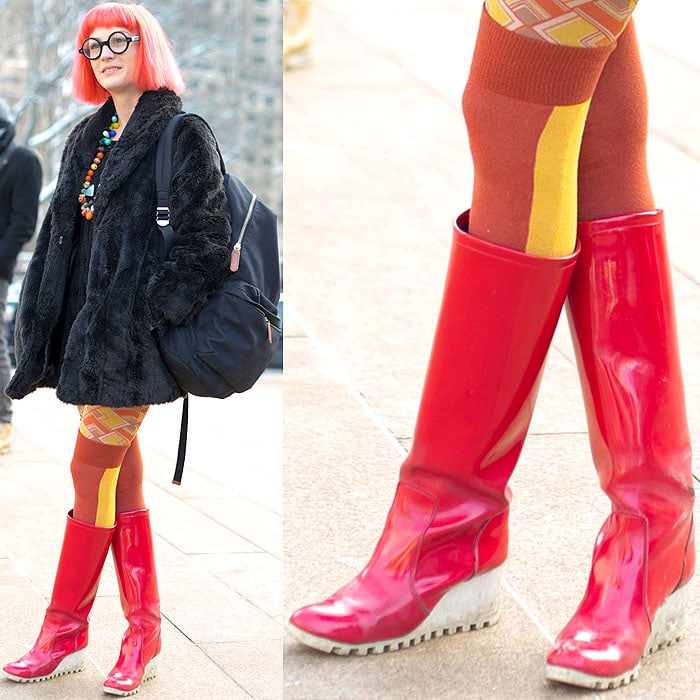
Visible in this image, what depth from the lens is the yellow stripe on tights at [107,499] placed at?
2844 millimetres

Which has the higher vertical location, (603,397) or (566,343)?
(603,397)

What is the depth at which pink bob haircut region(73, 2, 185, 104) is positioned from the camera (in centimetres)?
283

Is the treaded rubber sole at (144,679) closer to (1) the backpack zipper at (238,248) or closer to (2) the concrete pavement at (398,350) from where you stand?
(2) the concrete pavement at (398,350)

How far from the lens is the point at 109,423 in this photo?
9.16ft

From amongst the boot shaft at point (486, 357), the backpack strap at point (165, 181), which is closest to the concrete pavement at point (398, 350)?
the boot shaft at point (486, 357)

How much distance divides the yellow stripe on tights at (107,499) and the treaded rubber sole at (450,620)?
813 mm

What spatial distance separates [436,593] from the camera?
2209 mm

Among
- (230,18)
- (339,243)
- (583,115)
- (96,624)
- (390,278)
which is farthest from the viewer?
(230,18)

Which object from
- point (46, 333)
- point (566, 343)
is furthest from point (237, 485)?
point (46, 333)

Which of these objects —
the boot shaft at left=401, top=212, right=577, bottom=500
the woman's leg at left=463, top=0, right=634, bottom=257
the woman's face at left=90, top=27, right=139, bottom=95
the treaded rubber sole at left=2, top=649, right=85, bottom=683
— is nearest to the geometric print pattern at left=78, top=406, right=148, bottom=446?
the treaded rubber sole at left=2, top=649, right=85, bottom=683

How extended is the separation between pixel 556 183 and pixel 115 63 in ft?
3.87

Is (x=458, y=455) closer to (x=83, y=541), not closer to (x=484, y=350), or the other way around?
(x=484, y=350)

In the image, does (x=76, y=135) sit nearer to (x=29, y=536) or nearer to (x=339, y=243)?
(x=29, y=536)

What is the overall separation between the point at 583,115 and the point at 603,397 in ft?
Result: 1.59
